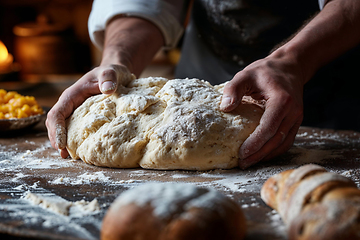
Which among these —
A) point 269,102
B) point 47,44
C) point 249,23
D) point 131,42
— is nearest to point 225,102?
point 269,102

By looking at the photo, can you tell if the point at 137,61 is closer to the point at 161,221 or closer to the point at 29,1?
the point at 161,221

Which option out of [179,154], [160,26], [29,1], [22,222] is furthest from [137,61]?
[29,1]

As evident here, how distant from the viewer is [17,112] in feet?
7.47

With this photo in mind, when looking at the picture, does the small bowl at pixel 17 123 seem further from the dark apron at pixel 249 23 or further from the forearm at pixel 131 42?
the dark apron at pixel 249 23

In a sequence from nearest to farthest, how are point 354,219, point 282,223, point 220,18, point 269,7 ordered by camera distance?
point 354,219
point 282,223
point 269,7
point 220,18

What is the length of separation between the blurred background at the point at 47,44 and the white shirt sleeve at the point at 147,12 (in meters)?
2.36

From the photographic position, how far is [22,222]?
3.63 feet

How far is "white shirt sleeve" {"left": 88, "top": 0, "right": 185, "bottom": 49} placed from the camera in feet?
8.54

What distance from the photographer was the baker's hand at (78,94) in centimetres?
179

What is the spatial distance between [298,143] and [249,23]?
2.79 feet

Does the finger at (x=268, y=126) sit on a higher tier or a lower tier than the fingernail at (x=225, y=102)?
lower

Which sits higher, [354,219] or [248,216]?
[354,219]

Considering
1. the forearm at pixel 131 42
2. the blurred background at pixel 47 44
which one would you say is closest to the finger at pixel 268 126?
the forearm at pixel 131 42

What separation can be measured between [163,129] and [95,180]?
37 cm
